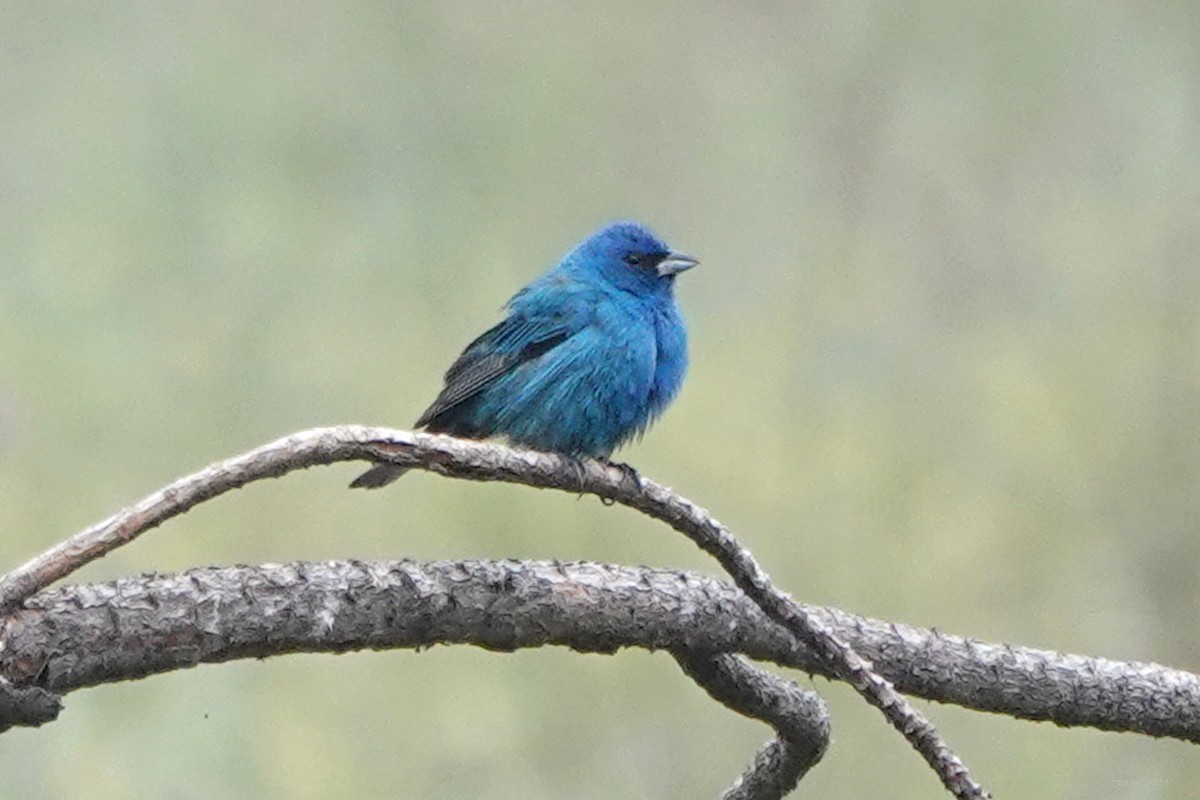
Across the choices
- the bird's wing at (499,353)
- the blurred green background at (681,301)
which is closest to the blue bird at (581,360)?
the bird's wing at (499,353)

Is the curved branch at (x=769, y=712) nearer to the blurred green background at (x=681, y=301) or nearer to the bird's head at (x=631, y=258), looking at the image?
the bird's head at (x=631, y=258)

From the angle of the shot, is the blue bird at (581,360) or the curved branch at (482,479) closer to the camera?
the curved branch at (482,479)

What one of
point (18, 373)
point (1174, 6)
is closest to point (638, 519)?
point (18, 373)

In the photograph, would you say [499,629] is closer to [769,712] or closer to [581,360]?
[769,712]

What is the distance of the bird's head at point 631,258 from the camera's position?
195 inches

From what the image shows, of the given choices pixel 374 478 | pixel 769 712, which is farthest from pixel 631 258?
pixel 769 712

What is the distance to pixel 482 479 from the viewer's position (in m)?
2.93

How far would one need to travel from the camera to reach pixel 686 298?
21.9 feet

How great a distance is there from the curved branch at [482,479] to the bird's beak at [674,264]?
1821 millimetres

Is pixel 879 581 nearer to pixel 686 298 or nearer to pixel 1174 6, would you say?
pixel 686 298

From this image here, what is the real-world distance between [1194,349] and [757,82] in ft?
6.83

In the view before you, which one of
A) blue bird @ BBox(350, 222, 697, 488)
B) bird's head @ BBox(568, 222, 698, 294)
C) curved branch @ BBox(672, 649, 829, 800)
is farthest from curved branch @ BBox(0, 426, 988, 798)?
bird's head @ BBox(568, 222, 698, 294)

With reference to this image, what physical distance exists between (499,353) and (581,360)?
32cm

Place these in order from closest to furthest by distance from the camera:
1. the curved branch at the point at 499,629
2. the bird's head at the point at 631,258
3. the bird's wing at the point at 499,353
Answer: the curved branch at the point at 499,629 < the bird's wing at the point at 499,353 < the bird's head at the point at 631,258
